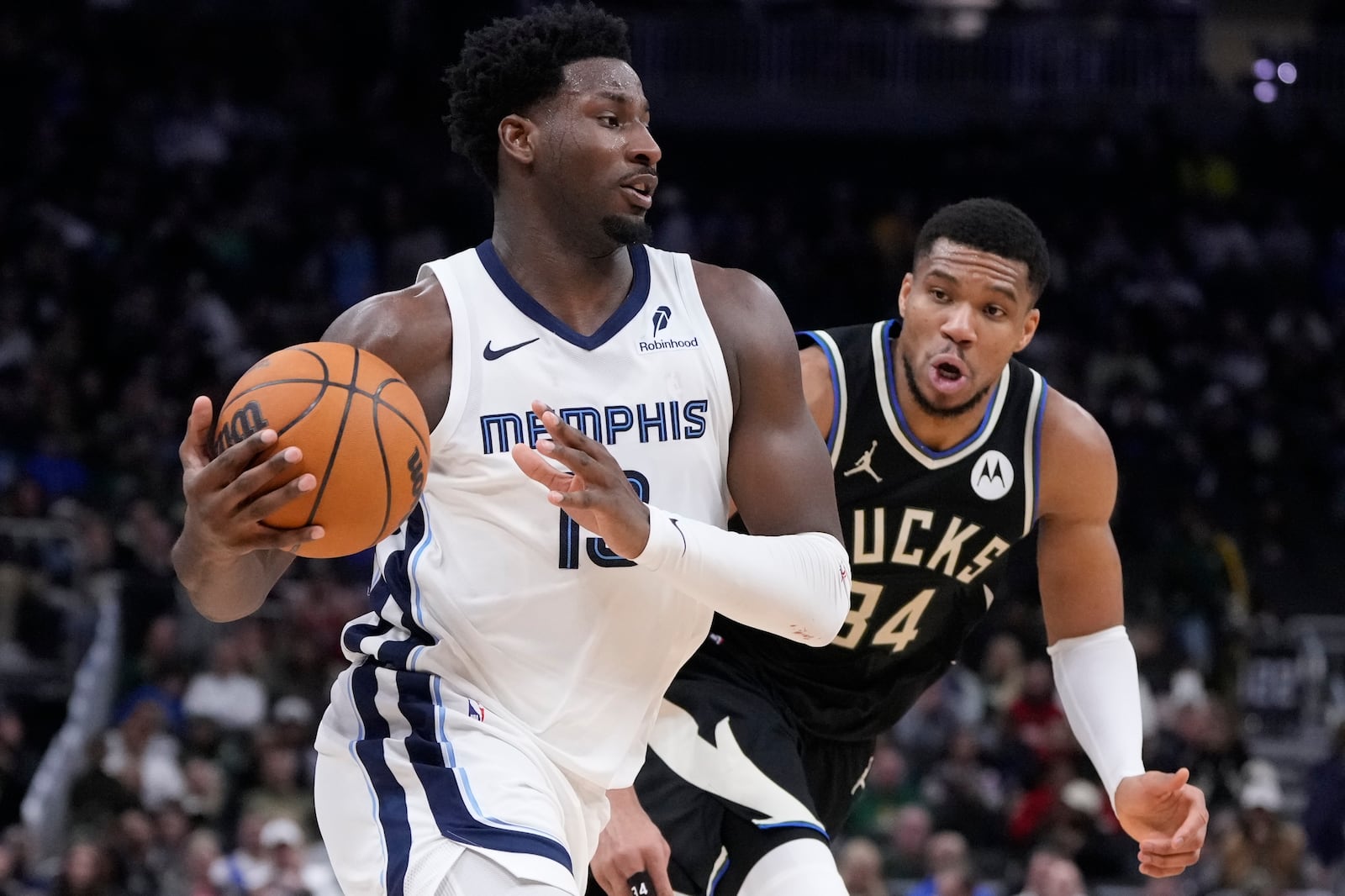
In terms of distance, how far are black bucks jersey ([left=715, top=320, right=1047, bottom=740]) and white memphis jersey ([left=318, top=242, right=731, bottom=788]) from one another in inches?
42.9

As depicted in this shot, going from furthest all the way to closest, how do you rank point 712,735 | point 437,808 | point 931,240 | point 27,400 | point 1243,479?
point 1243,479, point 27,400, point 931,240, point 712,735, point 437,808

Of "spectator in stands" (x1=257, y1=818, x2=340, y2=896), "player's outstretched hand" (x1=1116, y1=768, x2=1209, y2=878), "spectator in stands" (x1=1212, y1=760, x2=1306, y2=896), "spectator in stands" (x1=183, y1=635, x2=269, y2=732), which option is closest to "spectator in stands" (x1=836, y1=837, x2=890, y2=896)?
"spectator in stands" (x1=1212, y1=760, x2=1306, y2=896)

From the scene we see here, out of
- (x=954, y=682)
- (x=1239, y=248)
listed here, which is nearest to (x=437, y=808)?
(x=954, y=682)

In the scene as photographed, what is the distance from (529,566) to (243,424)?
26.1 inches

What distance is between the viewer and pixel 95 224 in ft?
52.6

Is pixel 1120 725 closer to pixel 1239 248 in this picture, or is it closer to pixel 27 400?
pixel 27 400

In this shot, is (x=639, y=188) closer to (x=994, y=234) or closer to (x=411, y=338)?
(x=411, y=338)

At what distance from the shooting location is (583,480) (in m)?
3.29

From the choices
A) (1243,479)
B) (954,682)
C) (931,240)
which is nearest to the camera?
(931,240)

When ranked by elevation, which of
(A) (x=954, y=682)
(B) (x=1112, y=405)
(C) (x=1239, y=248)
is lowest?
(A) (x=954, y=682)

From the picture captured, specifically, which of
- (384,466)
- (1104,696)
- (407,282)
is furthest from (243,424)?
(407,282)

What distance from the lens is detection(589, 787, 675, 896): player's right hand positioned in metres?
4.02

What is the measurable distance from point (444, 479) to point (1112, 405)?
41.9 feet

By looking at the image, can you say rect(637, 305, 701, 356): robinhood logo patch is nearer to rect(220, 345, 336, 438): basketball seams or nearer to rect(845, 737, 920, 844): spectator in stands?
rect(220, 345, 336, 438): basketball seams
